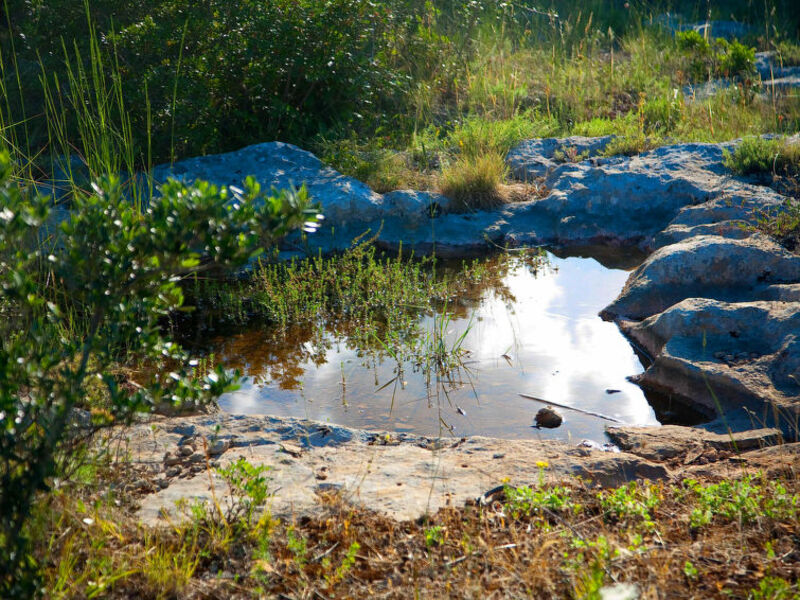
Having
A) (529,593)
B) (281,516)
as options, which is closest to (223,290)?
(281,516)

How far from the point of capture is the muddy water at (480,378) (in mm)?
4074

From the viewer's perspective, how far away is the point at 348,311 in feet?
18.1

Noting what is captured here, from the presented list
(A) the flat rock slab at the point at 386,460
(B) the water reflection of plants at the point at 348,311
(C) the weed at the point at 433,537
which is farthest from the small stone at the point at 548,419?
(C) the weed at the point at 433,537

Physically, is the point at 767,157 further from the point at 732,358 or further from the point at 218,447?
the point at 218,447

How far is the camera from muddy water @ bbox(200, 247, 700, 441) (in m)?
4.07

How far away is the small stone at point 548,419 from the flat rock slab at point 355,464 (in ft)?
1.18

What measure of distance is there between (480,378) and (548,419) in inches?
25.3

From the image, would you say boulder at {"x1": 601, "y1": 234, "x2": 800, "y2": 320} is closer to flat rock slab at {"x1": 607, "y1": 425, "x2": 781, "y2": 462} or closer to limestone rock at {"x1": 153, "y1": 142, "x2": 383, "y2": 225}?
flat rock slab at {"x1": 607, "y1": 425, "x2": 781, "y2": 462}

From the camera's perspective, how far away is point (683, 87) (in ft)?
31.9

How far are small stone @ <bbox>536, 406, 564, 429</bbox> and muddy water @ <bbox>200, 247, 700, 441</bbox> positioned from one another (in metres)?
0.05

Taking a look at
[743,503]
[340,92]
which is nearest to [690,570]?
[743,503]

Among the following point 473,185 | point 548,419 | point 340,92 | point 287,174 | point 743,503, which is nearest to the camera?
point 743,503

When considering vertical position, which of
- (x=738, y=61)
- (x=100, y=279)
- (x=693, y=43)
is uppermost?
(x=100, y=279)

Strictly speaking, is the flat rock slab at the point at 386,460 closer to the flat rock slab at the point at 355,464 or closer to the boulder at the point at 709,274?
the flat rock slab at the point at 355,464
